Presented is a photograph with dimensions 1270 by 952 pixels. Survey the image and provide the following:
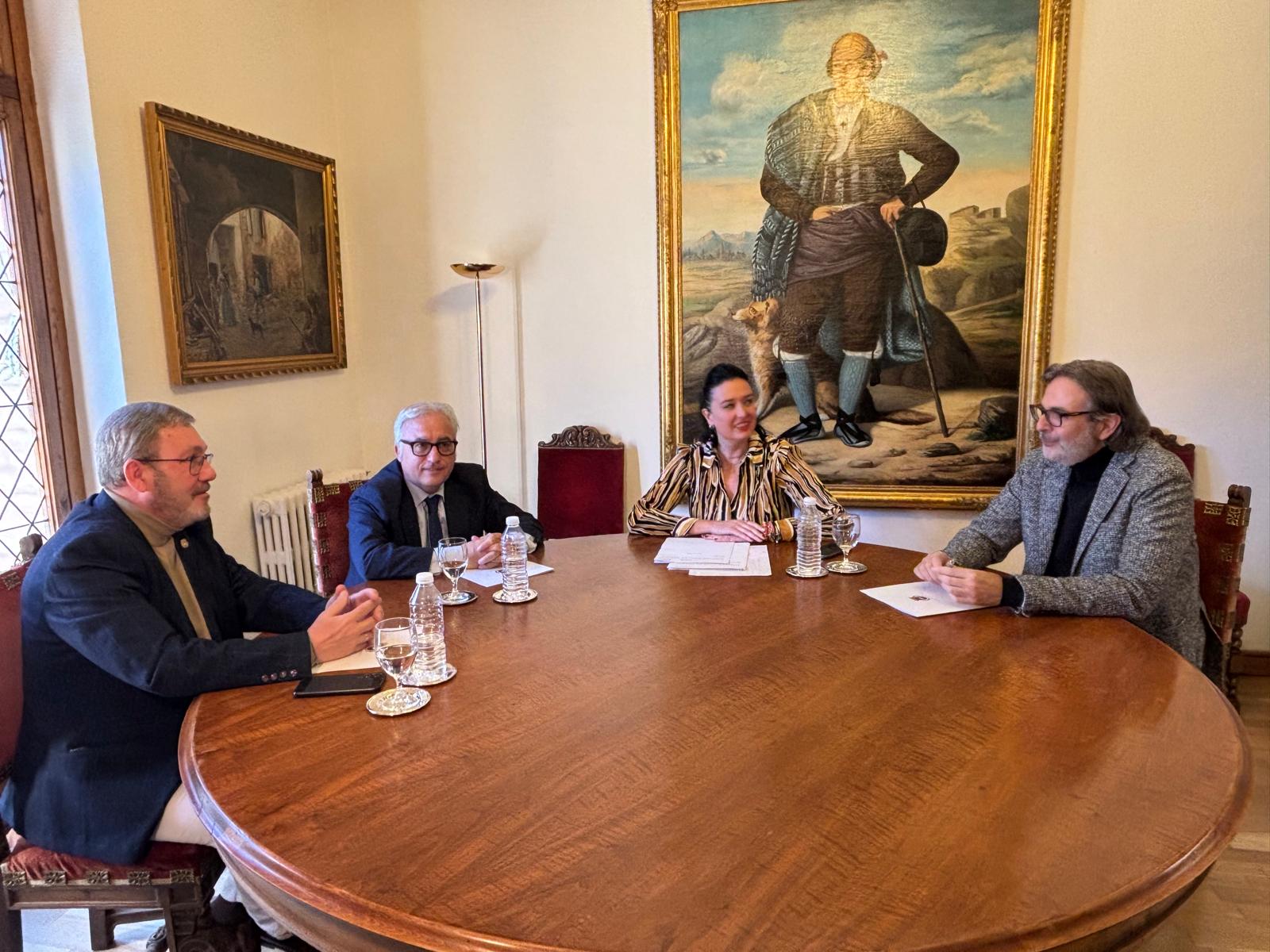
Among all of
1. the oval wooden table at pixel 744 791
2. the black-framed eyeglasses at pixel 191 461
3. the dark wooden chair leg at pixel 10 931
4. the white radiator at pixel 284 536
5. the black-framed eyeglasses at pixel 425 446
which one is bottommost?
the dark wooden chair leg at pixel 10 931

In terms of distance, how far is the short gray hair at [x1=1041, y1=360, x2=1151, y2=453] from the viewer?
1.94m

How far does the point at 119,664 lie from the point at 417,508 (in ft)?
3.66

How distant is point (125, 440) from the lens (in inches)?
64.1

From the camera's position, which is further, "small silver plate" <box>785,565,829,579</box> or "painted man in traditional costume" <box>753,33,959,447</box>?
"painted man in traditional costume" <box>753,33,959,447</box>

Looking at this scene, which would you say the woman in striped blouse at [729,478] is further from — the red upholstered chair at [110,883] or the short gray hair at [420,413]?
the red upholstered chair at [110,883]

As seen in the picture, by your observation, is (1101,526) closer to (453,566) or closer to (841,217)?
(453,566)

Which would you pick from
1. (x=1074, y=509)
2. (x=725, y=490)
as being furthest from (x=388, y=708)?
(x=1074, y=509)

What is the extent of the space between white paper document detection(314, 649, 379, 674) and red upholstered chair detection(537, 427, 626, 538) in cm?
210

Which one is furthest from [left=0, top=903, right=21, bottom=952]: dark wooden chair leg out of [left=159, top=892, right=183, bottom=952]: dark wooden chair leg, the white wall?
the white wall

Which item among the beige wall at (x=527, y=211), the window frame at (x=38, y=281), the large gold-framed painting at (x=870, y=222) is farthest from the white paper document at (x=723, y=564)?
the window frame at (x=38, y=281)

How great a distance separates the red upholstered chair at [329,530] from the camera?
2.56m

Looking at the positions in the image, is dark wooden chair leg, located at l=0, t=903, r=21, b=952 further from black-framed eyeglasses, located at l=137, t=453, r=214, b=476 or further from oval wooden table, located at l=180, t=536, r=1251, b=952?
black-framed eyeglasses, located at l=137, t=453, r=214, b=476

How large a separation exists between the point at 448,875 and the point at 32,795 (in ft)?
3.45

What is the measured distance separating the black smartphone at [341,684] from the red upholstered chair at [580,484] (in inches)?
86.2
